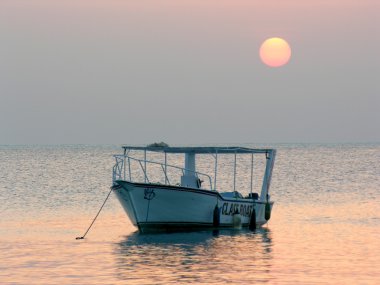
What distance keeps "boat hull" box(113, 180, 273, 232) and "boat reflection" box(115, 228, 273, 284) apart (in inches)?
28.0

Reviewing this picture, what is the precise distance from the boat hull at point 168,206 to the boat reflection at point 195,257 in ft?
2.34

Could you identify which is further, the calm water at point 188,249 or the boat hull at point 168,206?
the boat hull at point 168,206

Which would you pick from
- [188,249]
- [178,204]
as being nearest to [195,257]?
[188,249]

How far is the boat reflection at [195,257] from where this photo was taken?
2708cm

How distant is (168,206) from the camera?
3916 cm

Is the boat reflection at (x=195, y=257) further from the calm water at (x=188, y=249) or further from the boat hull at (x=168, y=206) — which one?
the boat hull at (x=168, y=206)

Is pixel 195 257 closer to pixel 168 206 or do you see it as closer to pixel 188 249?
pixel 188 249

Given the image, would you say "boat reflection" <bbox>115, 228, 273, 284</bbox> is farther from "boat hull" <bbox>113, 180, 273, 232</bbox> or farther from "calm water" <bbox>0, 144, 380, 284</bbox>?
"boat hull" <bbox>113, 180, 273, 232</bbox>

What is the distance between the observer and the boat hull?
1522 inches

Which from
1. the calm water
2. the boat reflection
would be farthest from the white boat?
the calm water

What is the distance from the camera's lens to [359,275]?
2738 cm

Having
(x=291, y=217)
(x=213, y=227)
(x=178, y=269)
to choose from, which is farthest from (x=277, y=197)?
(x=178, y=269)

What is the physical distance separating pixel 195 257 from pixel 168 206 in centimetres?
795

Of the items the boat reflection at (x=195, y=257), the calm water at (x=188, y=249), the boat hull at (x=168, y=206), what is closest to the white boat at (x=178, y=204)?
the boat hull at (x=168, y=206)
